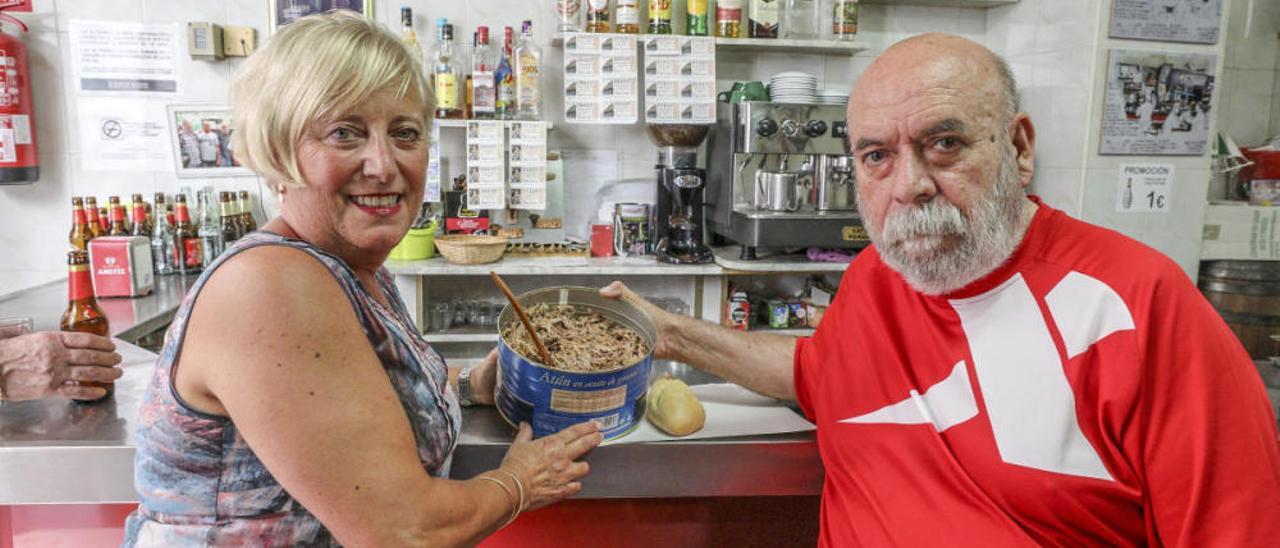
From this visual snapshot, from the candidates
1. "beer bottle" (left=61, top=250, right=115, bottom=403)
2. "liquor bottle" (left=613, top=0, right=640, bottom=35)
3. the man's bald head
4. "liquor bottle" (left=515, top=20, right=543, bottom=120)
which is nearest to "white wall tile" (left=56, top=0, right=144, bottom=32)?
"liquor bottle" (left=515, top=20, right=543, bottom=120)

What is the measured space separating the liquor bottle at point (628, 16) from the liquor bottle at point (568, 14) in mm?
176

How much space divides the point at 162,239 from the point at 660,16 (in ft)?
7.37

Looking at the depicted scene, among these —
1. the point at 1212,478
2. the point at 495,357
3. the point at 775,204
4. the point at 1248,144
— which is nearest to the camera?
the point at 1212,478

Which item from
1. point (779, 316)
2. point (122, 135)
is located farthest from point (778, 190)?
point (122, 135)

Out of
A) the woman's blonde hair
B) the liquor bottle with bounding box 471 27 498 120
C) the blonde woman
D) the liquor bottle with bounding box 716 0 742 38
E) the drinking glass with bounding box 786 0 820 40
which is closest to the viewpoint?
the blonde woman

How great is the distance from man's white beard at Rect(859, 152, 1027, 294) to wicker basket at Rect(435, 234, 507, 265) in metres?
2.15

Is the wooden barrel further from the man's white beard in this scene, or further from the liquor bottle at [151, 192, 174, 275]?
the liquor bottle at [151, 192, 174, 275]

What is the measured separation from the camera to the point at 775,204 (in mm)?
3045

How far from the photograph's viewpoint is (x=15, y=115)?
3.01 meters

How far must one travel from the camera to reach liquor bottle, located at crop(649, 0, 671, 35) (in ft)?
10.6

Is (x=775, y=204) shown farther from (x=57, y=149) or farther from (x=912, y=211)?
(x=57, y=149)

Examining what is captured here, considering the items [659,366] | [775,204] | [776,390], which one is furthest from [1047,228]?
[775,204]

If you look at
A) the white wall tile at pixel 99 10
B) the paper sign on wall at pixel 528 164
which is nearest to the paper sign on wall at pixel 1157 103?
the paper sign on wall at pixel 528 164

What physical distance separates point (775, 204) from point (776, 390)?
1739 mm
